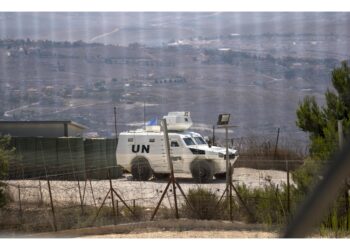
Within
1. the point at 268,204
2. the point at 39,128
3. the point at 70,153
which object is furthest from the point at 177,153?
the point at 268,204

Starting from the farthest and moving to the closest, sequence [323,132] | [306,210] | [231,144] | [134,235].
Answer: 1. [231,144]
2. [323,132]
3. [134,235]
4. [306,210]

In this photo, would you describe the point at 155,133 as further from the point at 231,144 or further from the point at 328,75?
the point at 328,75

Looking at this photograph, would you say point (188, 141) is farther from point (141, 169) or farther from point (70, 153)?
point (70, 153)

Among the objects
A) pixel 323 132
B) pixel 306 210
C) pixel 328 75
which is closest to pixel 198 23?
pixel 328 75

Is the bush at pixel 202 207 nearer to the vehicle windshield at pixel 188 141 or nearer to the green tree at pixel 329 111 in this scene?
the green tree at pixel 329 111

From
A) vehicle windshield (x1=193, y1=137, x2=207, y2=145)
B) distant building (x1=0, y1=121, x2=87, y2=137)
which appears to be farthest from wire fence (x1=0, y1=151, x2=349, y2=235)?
distant building (x1=0, y1=121, x2=87, y2=137)

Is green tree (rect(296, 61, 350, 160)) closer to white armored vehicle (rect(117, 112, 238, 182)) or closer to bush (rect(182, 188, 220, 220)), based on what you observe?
bush (rect(182, 188, 220, 220))
